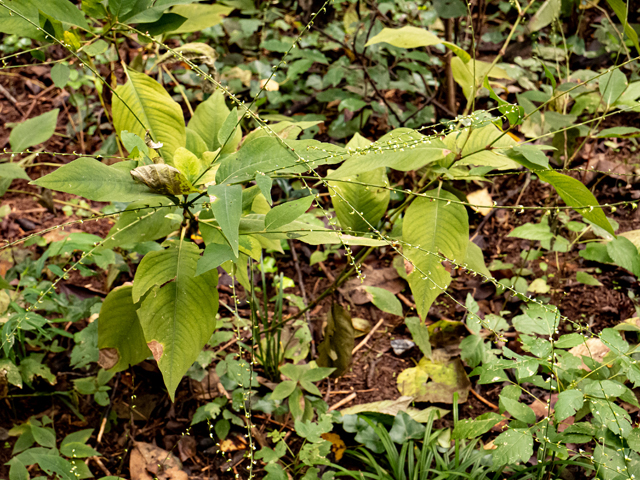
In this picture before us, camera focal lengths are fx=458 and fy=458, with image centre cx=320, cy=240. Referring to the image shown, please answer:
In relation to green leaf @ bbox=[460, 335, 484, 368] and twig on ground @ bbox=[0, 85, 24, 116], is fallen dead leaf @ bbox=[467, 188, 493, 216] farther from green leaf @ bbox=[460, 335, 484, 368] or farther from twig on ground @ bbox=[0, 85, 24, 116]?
twig on ground @ bbox=[0, 85, 24, 116]

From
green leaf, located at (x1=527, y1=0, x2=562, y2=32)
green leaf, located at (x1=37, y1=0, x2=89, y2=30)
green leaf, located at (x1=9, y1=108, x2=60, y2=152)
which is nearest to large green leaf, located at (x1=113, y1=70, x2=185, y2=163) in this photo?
green leaf, located at (x1=37, y1=0, x2=89, y2=30)

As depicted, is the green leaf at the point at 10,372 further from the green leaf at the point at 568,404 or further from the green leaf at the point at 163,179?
the green leaf at the point at 568,404

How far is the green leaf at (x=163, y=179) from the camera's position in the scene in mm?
1126

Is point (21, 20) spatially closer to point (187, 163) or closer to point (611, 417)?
point (187, 163)

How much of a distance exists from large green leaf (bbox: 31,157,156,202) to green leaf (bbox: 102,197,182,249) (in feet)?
0.60

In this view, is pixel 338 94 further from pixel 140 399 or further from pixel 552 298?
pixel 140 399

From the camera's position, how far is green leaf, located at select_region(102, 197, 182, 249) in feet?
4.48

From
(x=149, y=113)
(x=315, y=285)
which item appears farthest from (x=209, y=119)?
(x=315, y=285)

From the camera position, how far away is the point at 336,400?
189cm

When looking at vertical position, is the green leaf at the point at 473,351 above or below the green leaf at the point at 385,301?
below

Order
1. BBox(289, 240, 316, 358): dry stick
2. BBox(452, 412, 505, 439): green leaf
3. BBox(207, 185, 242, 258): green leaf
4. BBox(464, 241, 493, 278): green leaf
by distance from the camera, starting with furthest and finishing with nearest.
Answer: BBox(289, 240, 316, 358): dry stick < BBox(464, 241, 493, 278): green leaf < BBox(452, 412, 505, 439): green leaf < BBox(207, 185, 242, 258): green leaf

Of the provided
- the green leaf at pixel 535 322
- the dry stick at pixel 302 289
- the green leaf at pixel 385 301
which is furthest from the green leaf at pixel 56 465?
the green leaf at pixel 535 322

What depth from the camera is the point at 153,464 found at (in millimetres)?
1662

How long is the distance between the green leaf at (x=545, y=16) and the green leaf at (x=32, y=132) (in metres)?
2.37
